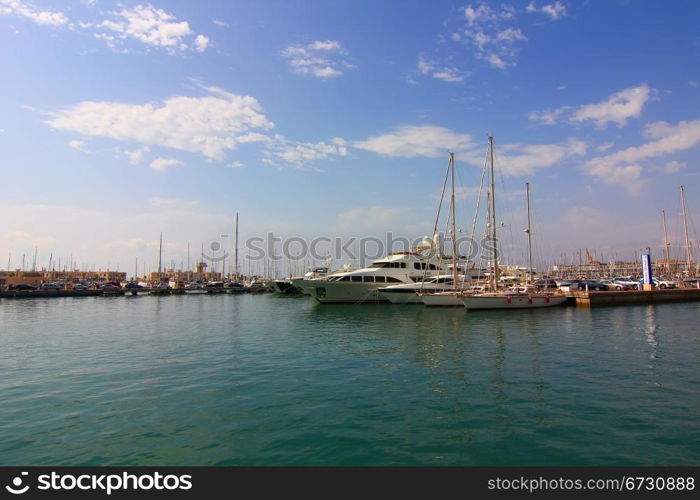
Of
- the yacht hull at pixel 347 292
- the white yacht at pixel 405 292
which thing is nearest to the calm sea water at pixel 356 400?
the white yacht at pixel 405 292

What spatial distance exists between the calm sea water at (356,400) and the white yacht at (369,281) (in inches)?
1117

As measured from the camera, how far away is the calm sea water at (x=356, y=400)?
879cm

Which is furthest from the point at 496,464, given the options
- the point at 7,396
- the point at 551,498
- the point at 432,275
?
the point at 432,275

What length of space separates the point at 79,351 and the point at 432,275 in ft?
142

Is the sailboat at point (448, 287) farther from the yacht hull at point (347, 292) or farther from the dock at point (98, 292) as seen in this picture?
the dock at point (98, 292)

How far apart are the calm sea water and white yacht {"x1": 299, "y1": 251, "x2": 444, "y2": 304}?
28373 mm

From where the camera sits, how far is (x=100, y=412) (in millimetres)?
11656

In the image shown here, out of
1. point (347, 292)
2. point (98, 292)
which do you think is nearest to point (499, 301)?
point (347, 292)

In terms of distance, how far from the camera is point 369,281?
54281 mm

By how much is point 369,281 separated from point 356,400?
4197 centimetres

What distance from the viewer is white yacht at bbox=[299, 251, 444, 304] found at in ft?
175

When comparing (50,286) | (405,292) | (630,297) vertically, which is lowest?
(630,297)

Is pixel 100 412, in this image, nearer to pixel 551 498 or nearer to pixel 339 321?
pixel 551 498

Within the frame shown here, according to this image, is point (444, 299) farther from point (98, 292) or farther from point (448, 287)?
point (98, 292)
